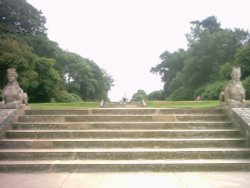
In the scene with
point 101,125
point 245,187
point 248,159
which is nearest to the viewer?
point 245,187

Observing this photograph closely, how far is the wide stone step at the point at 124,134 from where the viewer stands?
7.21 metres

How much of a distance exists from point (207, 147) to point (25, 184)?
3874 millimetres

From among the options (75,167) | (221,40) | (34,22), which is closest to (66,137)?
(75,167)

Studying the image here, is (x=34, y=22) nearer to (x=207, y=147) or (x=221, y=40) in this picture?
(x=221, y=40)

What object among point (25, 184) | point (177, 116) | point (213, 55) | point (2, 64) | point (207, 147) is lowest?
point (25, 184)

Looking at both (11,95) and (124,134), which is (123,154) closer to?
(124,134)

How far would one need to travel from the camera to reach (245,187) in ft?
15.9

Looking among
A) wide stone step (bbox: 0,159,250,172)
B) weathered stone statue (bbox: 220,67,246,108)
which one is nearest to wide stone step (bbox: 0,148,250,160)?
wide stone step (bbox: 0,159,250,172)

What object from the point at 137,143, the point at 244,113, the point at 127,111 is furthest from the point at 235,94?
the point at 137,143

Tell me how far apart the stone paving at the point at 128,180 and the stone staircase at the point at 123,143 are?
24cm

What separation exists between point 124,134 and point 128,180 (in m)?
2.11

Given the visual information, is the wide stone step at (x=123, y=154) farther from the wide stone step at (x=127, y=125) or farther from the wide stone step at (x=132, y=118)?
the wide stone step at (x=132, y=118)

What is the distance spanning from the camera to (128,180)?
208 inches

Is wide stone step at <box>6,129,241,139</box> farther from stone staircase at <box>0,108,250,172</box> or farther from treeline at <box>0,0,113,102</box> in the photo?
treeline at <box>0,0,113,102</box>
